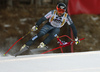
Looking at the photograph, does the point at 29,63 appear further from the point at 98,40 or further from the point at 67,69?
the point at 98,40

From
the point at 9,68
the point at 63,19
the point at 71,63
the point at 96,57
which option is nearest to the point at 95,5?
the point at 63,19

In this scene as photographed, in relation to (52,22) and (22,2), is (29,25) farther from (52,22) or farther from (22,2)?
(52,22)

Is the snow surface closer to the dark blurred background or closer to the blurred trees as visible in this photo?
the dark blurred background

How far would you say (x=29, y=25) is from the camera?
6773 millimetres

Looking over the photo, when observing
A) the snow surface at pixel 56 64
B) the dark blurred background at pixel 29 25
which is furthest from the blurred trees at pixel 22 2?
the snow surface at pixel 56 64

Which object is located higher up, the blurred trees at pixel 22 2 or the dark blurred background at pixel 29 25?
the blurred trees at pixel 22 2

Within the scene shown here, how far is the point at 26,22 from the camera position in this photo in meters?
6.90

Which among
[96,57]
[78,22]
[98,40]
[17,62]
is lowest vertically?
[98,40]

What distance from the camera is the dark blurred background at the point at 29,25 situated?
6.16 metres

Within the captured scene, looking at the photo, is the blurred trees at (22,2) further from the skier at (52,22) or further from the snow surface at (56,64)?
the snow surface at (56,64)

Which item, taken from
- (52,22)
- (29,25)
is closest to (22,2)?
(29,25)

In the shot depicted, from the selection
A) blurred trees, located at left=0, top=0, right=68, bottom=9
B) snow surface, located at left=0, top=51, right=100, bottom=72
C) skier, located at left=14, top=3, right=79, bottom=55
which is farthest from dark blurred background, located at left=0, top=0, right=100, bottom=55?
snow surface, located at left=0, top=51, right=100, bottom=72

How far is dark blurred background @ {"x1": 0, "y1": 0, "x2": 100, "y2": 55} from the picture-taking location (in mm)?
6156

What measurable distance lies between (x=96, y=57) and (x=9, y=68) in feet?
5.24
